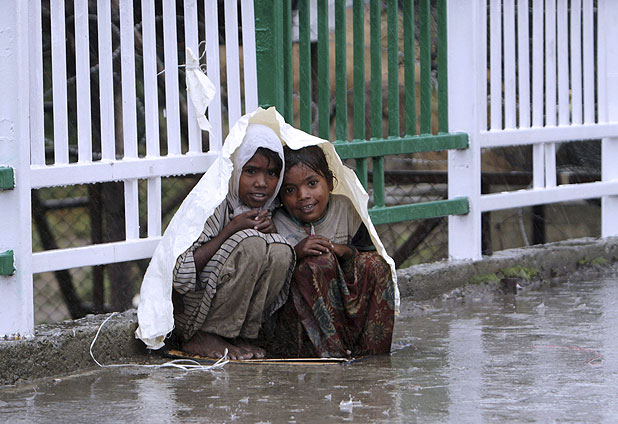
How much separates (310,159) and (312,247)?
41 cm

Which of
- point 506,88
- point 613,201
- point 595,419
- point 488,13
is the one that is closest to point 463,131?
point 506,88

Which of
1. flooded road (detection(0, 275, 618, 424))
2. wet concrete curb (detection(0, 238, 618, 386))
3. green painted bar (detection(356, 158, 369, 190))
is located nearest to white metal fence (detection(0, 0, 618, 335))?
wet concrete curb (detection(0, 238, 618, 386))

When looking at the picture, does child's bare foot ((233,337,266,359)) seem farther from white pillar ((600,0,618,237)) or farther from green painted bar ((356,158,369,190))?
white pillar ((600,0,618,237))

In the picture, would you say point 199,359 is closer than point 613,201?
Yes

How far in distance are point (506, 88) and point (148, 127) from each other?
2.67 meters

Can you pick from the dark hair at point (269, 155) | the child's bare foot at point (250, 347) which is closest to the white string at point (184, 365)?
the child's bare foot at point (250, 347)

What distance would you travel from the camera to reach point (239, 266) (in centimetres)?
454

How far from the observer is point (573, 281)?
695cm

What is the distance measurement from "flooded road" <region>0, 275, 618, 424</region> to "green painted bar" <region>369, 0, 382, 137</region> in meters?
1.18

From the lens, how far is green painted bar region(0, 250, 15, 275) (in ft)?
13.9

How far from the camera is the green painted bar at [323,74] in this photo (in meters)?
5.57

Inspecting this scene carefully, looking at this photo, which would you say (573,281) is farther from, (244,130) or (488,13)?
(244,130)

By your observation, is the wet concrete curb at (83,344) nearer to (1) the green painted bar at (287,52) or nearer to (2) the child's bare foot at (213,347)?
(2) the child's bare foot at (213,347)

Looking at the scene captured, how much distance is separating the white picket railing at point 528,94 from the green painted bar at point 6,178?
2.96 metres
